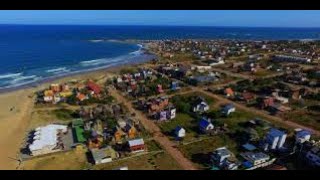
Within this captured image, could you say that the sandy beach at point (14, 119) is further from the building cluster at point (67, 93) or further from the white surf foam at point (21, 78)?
the white surf foam at point (21, 78)

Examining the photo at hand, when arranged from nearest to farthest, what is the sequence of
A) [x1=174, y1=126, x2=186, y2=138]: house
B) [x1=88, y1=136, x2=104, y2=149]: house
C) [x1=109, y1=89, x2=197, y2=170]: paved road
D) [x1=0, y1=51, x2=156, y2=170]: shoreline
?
1. [x1=109, y1=89, x2=197, y2=170]: paved road
2. [x1=0, y1=51, x2=156, y2=170]: shoreline
3. [x1=88, y1=136, x2=104, y2=149]: house
4. [x1=174, y1=126, x2=186, y2=138]: house

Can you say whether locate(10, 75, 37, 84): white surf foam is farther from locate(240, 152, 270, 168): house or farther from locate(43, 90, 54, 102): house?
locate(240, 152, 270, 168): house

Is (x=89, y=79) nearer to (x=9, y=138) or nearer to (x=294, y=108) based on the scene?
(x=9, y=138)

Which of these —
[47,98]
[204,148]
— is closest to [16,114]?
[47,98]

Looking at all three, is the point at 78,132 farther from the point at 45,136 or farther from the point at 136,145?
the point at 136,145

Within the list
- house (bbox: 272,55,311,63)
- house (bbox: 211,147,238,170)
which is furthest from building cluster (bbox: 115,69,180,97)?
house (bbox: 272,55,311,63)
